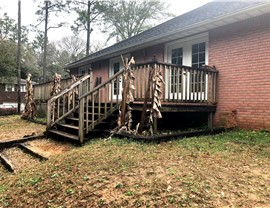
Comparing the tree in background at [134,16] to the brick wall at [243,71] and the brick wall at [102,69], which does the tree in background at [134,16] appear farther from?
the brick wall at [243,71]

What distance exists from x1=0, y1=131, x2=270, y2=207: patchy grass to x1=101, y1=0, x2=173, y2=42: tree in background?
75.5ft

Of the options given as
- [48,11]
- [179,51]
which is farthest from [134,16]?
[179,51]

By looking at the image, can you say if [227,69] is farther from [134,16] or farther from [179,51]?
[134,16]

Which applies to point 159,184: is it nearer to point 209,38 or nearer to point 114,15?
point 209,38

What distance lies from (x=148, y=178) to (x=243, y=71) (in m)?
5.02

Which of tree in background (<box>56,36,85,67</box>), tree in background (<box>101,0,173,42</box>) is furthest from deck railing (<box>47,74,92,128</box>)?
tree in background (<box>56,36,85,67</box>)

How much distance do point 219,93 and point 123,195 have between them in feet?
18.1

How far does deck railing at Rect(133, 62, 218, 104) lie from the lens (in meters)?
6.23

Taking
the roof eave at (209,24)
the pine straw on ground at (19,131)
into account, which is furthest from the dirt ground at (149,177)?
the roof eave at (209,24)

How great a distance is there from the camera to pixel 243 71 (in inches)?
274

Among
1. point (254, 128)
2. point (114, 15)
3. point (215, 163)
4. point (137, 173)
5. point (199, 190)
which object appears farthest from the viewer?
point (114, 15)

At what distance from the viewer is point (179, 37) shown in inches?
333

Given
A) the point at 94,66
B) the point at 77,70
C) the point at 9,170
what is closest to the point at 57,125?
the point at 9,170

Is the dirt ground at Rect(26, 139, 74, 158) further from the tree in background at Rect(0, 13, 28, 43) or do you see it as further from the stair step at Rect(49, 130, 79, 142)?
the tree in background at Rect(0, 13, 28, 43)
